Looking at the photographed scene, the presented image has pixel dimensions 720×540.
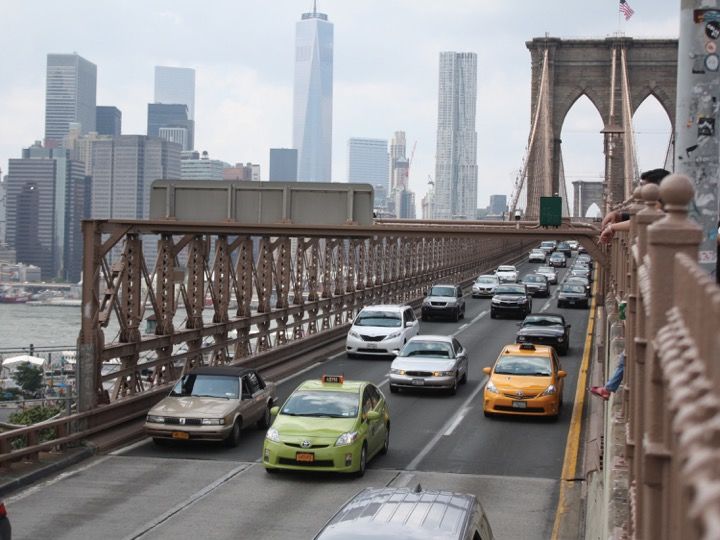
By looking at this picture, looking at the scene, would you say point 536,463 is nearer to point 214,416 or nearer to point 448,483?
point 448,483

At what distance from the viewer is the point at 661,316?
470cm

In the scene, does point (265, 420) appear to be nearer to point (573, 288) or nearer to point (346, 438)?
point (346, 438)

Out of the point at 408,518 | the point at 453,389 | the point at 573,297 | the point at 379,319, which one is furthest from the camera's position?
the point at 573,297

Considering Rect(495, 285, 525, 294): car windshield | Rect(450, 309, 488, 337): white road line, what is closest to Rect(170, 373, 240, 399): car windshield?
Rect(450, 309, 488, 337): white road line

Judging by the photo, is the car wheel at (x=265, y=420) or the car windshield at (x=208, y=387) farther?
the car wheel at (x=265, y=420)

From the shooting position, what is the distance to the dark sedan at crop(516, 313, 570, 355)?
110ft

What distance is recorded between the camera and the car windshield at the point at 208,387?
2020 cm

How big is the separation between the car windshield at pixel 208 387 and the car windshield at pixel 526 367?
5948 mm

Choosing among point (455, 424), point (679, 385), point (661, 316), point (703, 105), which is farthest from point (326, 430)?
point (679, 385)

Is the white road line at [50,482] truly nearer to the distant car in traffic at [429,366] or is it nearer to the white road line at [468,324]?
the distant car in traffic at [429,366]

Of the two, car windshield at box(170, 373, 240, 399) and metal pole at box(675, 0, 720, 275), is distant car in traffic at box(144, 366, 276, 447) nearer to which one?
car windshield at box(170, 373, 240, 399)

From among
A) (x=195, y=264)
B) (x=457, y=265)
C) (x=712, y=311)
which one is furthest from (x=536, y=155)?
(x=712, y=311)

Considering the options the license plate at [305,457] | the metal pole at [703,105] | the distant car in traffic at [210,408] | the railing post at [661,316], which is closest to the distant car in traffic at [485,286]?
the distant car in traffic at [210,408]

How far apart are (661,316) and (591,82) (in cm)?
9289
